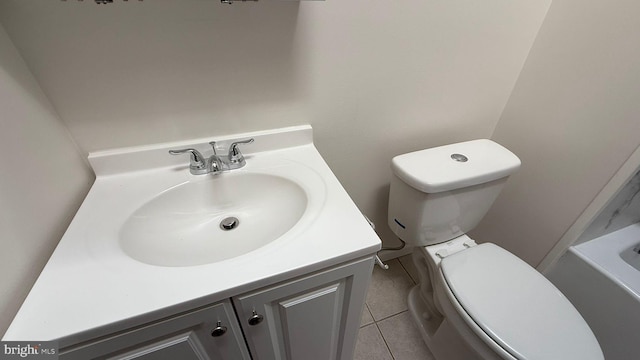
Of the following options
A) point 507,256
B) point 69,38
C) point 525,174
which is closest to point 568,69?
point 525,174

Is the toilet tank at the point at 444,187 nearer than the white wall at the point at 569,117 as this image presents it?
No

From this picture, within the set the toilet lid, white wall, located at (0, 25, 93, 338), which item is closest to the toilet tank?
the toilet lid

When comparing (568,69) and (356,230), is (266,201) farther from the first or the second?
(568,69)

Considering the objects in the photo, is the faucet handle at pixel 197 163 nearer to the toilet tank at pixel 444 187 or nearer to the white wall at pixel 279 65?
the white wall at pixel 279 65

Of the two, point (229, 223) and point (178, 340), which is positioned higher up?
point (229, 223)

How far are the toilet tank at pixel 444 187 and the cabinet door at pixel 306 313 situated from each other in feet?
1.34

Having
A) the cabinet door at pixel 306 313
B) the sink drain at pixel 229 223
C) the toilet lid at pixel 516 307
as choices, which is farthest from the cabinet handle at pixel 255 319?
the toilet lid at pixel 516 307

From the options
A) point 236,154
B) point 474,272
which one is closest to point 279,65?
point 236,154

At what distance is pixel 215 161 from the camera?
0.76 meters

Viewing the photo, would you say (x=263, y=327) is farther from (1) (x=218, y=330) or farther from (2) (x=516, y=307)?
(2) (x=516, y=307)

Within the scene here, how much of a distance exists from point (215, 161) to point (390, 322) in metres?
1.12

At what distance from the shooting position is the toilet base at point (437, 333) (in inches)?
39.4

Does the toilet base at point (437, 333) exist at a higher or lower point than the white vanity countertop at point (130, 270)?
lower

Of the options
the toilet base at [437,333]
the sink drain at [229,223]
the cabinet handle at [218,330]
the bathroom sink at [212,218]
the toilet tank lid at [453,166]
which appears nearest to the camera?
the cabinet handle at [218,330]
